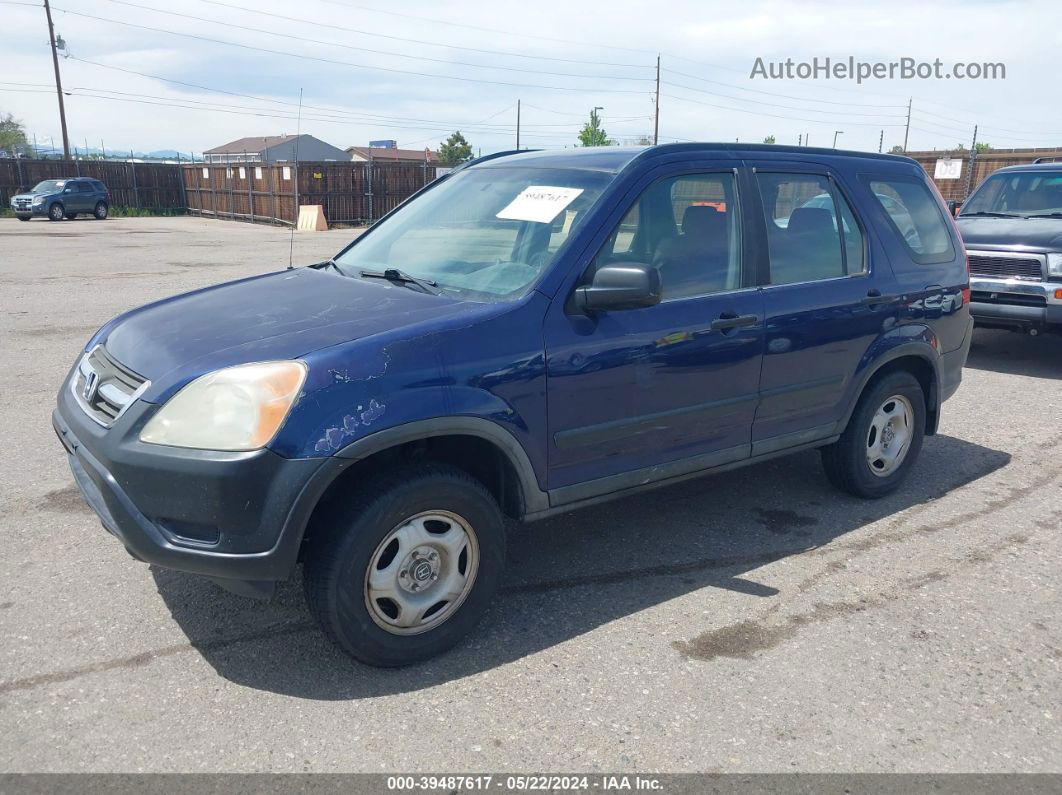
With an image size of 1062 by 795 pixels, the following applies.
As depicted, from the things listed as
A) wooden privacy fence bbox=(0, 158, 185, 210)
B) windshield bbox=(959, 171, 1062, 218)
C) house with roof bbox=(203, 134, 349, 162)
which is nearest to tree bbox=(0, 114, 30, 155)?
house with roof bbox=(203, 134, 349, 162)

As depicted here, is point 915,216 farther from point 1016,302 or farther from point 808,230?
point 1016,302

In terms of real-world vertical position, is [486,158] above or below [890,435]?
above

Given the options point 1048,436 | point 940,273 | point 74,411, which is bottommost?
point 1048,436

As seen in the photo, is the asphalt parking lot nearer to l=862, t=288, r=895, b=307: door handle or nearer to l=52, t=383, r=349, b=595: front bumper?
l=52, t=383, r=349, b=595: front bumper

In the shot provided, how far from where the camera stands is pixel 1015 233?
8602 mm

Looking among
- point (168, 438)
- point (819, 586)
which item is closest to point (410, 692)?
point (168, 438)

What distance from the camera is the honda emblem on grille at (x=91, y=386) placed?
324 cm

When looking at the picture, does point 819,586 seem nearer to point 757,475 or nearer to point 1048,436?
point 757,475

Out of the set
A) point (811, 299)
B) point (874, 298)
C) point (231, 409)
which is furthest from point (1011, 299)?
point (231, 409)

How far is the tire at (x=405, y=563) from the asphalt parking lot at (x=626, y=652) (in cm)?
15

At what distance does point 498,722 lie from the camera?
289cm

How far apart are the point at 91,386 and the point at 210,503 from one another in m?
0.93

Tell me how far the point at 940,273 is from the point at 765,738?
10.7 feet

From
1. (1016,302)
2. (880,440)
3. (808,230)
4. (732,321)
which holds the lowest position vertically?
(880,440)
